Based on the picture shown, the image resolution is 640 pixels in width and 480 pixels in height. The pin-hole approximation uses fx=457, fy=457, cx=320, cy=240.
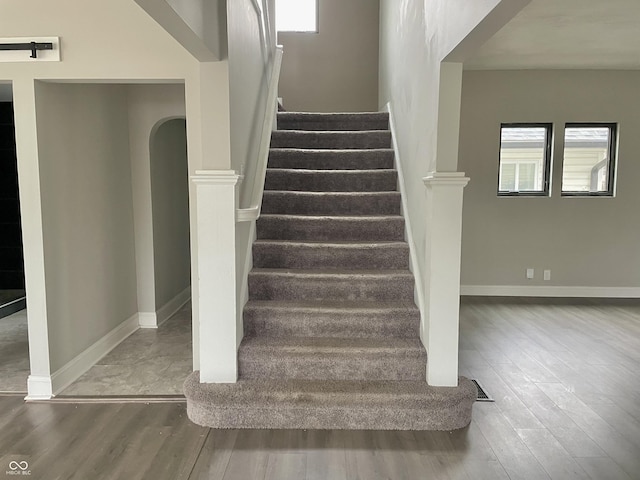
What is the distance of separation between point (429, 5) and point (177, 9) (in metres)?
1.61

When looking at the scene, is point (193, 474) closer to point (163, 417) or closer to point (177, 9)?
point (163, 417)

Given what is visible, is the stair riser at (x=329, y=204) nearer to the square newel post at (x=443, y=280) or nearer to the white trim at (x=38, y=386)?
the square newel post at (x=443, y=280)

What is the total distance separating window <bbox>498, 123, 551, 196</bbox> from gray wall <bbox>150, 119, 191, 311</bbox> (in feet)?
11.8

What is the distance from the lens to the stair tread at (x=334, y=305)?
9.34 feet

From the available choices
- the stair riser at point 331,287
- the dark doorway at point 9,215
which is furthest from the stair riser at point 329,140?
the dark doorway at point 9,215

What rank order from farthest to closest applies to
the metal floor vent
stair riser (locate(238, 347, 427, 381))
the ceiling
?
the ceiling, the metal floor vent, stair riser (locate(238, 347, 427, 381))

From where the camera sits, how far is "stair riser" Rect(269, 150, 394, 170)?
3.98m

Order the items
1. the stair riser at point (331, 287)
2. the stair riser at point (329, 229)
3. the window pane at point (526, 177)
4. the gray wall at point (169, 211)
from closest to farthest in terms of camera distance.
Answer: the stair riser at point (331, 287) → the stair riser at point (329, 229) → the gray wall at point (169, 211) → the window pane at point (526, 177)

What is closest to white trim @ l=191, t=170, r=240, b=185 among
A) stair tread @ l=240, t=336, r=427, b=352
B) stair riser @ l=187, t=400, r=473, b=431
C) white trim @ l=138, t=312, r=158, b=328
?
stair tread @ l=240, t=336, r=427, b=352

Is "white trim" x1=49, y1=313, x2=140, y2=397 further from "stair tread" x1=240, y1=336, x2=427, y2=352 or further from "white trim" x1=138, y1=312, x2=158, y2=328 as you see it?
"stair tread" x1=240, y1=336, x2=427, y2=352

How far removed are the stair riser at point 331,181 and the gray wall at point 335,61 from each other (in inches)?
92.5

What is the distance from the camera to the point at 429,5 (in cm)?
274

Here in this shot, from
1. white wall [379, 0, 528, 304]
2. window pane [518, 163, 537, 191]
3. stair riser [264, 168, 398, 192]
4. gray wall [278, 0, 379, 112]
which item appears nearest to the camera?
white wall [379, 0, 528, 304]

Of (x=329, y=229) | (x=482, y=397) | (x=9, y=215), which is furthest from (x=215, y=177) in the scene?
(x=9, y=215)
